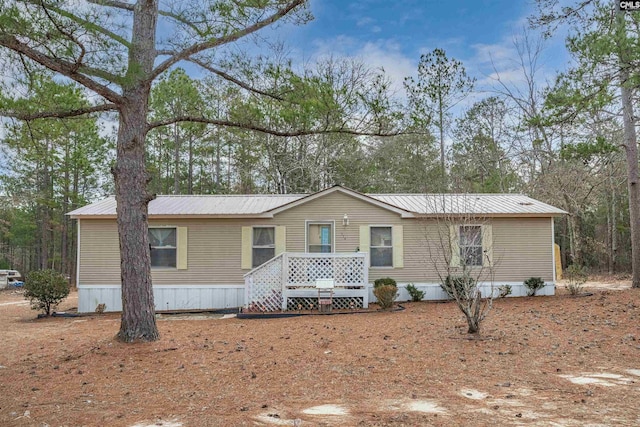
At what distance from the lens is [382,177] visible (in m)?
23.1

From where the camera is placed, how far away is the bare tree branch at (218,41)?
22.0 feet

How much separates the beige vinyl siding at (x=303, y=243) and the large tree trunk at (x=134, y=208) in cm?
492

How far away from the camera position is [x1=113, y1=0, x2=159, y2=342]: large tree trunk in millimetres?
6598

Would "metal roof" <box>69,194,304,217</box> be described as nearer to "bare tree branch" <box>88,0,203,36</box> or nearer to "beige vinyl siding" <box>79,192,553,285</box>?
"beige vinyl siding" <box>79,192,553,285</box>

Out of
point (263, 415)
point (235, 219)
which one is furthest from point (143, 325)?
point (235, 219)

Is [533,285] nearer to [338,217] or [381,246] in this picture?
[381,246]

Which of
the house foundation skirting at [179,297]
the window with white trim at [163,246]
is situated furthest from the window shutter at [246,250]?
the window with white trim at [163,246]

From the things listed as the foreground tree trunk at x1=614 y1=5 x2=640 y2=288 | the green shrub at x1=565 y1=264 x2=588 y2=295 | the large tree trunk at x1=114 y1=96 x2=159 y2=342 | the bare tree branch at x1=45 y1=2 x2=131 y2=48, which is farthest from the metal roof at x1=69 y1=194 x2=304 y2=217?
the foreground tree trunk at x1=614 y1=5 x2=640 y2=288

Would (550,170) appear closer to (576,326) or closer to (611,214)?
(611,214)

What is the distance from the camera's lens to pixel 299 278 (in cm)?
1067

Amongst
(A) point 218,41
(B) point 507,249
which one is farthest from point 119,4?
(B) point 507,249

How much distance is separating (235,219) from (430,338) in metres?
6.56

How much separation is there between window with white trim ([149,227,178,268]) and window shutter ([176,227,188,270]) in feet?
0.48

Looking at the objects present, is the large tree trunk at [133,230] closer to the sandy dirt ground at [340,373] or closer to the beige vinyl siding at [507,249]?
the sandy dirt ground at [340,373]
